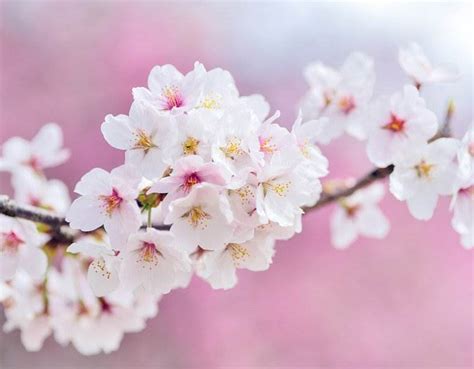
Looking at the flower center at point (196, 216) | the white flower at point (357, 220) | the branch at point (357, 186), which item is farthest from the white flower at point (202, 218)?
the white flower at point (357, 220)

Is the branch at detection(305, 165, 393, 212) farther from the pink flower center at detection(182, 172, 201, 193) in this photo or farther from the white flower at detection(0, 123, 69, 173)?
the white flower at detection(0, 123, 69, 173)

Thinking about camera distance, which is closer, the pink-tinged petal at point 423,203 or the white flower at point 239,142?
the white flower at point 239,142

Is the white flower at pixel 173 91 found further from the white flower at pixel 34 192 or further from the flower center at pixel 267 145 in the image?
the white flower at pixel 34 192

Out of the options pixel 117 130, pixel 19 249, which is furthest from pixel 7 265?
pixel 117 130

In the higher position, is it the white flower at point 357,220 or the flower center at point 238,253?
the white flower at point 357,220

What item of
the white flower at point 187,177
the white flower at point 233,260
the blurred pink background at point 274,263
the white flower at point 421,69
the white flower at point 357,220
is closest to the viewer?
the white flower at point 187,177

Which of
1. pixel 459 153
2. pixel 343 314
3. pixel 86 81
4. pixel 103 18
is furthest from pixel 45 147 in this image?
pixel 103 18
